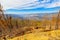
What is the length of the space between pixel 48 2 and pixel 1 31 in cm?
69

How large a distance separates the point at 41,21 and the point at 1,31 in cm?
51

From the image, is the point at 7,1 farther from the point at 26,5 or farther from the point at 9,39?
the point at 9,39

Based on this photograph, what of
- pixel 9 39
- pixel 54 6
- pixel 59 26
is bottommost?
pixel 9 39

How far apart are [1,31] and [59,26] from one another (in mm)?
724

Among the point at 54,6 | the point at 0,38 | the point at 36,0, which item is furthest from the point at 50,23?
the point at 0,38

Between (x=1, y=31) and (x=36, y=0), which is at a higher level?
(x=36, y=0)

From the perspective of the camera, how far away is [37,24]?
1485mm

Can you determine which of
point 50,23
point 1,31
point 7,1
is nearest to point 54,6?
point 50,23

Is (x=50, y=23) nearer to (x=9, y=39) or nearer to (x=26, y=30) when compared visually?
(x=26, y=30)

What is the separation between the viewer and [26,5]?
4.94 ft

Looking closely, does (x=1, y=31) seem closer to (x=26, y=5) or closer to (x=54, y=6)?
(x=26, y=5)

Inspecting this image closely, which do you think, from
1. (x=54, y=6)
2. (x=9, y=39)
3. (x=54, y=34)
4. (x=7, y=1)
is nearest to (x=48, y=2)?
(x=54, y=6)

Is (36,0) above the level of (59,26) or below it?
above

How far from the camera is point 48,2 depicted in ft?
4.97
